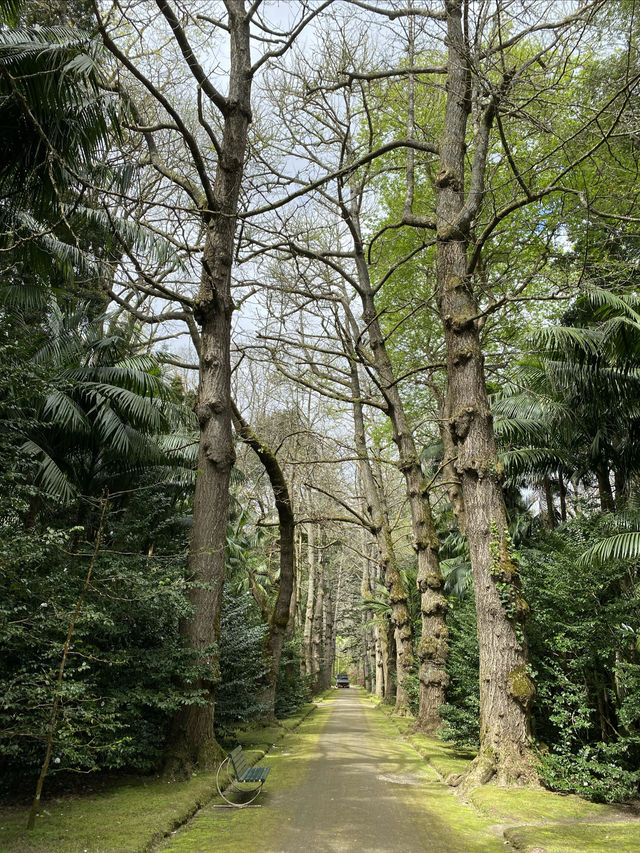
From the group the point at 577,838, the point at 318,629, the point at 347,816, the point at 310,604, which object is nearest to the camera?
the point at 577,838

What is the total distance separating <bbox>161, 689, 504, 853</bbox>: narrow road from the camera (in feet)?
15.9

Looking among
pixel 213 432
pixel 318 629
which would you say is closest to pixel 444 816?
pixel 213 432

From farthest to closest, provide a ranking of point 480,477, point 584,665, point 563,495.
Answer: point 563,495 → point 480,477 → point 584,665

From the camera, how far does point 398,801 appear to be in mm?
6520

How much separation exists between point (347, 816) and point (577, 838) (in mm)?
2238

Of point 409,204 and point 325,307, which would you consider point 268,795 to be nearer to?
point 409,204

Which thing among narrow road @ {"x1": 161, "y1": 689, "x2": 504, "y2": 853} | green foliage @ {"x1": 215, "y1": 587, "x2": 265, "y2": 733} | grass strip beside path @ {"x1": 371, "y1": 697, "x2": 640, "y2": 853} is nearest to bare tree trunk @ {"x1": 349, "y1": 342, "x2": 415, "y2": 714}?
green foliage @ {"x1": 215, "y1": 587, "x2": 265, "y2": 733}

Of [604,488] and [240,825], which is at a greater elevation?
[604,488]

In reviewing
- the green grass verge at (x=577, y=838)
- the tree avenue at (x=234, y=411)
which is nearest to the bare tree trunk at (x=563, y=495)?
the tree avenue at (x=234, y=411)

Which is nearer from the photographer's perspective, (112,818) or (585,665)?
(112,818)

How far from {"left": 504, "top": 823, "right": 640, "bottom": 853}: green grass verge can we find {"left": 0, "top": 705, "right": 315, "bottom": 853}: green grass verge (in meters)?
3.03

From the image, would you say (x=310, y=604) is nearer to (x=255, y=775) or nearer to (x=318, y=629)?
(x=318, y=629)

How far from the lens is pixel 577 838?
474 centimetres

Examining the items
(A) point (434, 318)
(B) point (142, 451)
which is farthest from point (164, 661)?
(A) point (434, 318)
